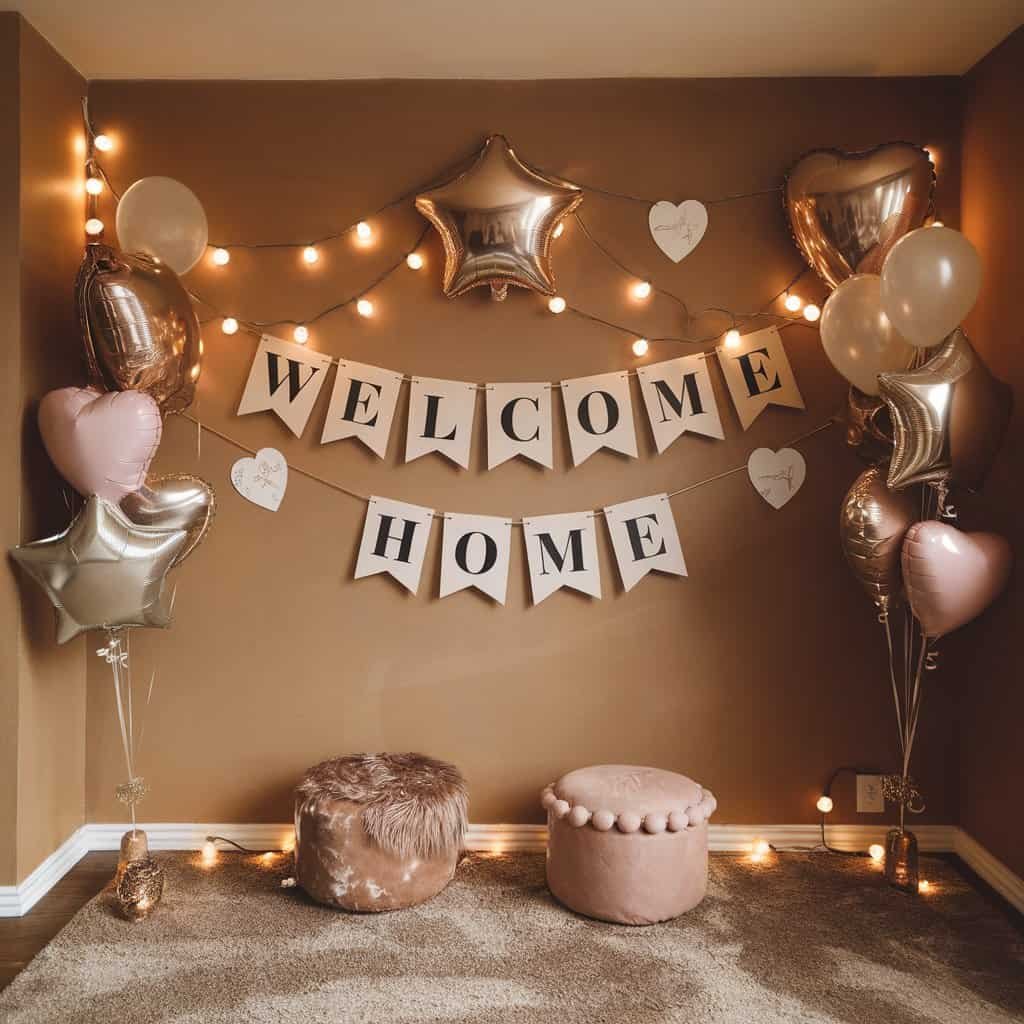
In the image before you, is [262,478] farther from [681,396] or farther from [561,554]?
[681,396]

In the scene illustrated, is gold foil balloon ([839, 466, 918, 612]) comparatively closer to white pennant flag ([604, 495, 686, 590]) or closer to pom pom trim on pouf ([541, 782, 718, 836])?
white pennant flag ([604, 495, 686, 590])

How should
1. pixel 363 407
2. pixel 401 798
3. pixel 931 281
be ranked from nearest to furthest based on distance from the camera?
1. pixel 931 281
2. pixel 401 798
3. pixel 363 407

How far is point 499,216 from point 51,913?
2.25 m

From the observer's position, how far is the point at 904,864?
2.40 m

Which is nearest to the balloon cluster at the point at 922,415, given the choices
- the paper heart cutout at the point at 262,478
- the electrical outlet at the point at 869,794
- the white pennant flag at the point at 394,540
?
the electrical outlet at the point at 869,794

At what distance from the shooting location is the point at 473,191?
2535 millimetres

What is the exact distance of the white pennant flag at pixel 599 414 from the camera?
2652mm

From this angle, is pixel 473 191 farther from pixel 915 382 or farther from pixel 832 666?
pixel 832 666

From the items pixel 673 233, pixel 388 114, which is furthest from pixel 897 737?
pixel 388 114

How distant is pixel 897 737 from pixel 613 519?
110cm

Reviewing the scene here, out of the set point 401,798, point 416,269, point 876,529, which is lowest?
point 401,798

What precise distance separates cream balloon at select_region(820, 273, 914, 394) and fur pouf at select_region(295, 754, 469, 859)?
1.56m

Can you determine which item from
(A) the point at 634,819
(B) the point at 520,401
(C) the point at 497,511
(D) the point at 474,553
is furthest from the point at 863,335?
(A) the point at 634,819

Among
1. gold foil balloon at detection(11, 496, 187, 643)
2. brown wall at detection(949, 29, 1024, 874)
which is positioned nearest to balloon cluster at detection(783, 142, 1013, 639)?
brown wall at detection(949, 29, 1024, 874)
